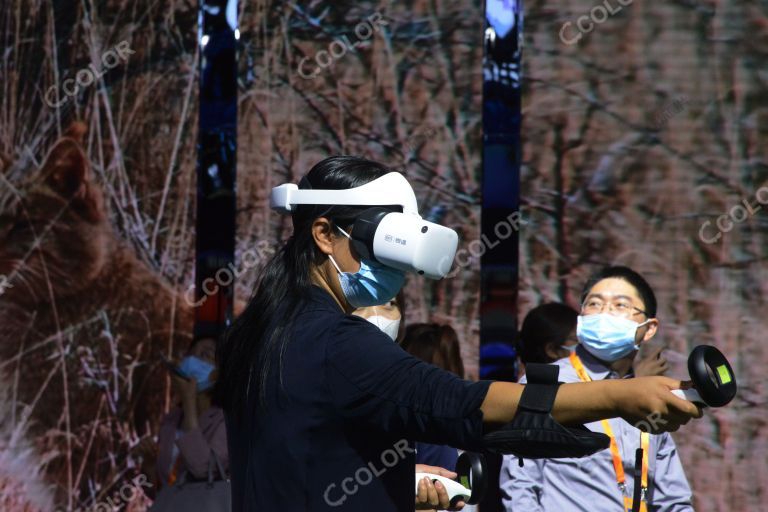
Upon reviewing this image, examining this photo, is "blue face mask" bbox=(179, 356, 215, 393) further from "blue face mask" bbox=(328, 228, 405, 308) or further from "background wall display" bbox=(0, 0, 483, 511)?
"blue face mask" bbox=(328, 228, 405, 308)

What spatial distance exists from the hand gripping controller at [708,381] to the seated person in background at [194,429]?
2631 millimetres

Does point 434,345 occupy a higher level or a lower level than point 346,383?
lower

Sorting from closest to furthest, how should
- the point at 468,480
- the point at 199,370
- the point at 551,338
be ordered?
1. the point at 468,480
2. the point at 551,338
3. the point at 199,370

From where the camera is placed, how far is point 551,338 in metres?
4.51

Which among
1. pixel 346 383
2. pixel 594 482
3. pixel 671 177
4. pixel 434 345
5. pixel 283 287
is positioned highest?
pixel 671 177

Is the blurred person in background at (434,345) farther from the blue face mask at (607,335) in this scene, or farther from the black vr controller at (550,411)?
the black vr controller at (550,411)

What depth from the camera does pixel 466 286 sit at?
5.56 m

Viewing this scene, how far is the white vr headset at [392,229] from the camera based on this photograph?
73.7 inches

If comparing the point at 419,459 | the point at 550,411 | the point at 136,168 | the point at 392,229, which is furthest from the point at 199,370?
the point at 550,411

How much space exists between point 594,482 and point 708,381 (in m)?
2.16

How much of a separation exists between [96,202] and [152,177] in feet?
1.03

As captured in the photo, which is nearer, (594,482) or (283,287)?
(283,287)

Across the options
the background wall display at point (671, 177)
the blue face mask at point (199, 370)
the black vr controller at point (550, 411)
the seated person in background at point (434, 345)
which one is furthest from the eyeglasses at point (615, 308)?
the black vr controller at point (550, 411)

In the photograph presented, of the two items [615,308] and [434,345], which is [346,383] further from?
[434,345]
